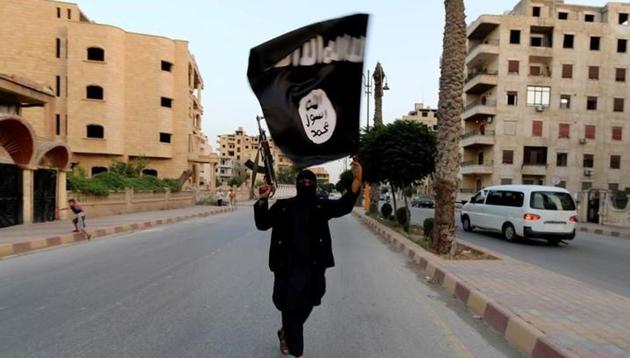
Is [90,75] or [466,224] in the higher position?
[90,75]

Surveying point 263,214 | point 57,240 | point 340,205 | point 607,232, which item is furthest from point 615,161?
point 263,214

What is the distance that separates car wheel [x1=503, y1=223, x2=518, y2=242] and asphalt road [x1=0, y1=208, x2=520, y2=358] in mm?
7495

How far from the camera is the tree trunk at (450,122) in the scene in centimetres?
1106

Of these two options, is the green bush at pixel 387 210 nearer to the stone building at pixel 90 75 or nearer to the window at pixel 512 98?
the stone building at pixel 90 75

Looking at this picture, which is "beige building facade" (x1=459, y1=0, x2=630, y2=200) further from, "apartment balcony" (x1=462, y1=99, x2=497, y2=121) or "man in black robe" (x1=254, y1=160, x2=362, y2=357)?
"man in black robe" (x1=254, y1=160, x2=362, y2=357)

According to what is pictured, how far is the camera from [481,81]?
5088 cm

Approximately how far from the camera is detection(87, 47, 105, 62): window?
140ft

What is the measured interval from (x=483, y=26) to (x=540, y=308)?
2053 inches

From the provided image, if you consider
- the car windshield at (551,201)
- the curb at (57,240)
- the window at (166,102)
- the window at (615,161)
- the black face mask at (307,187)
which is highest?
the window at (166,102)

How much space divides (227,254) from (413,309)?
19.8ft

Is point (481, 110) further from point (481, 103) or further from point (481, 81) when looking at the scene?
point (481, 103)

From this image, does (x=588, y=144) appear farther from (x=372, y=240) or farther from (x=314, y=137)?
(x=314, y=137)

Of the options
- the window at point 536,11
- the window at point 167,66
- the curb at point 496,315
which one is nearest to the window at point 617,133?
the window at point 536,11

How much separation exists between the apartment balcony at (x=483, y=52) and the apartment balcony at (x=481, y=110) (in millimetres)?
4616
